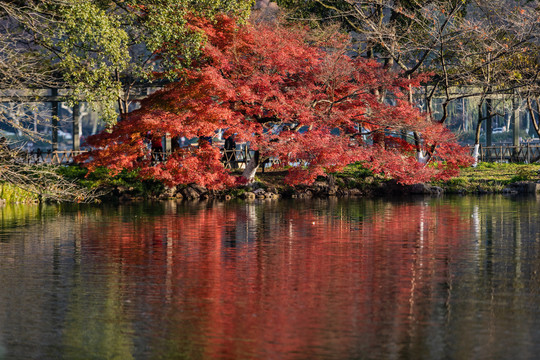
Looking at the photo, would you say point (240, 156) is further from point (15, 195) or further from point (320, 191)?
point (15, 195)

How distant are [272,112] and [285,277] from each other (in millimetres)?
18487

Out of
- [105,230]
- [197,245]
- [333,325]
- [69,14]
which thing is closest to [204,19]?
[69,14]

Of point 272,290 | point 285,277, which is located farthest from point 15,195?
point 272,290

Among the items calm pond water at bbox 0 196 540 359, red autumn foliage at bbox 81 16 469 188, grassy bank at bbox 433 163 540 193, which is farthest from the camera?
grassy bank at bbox 433 163 540 193

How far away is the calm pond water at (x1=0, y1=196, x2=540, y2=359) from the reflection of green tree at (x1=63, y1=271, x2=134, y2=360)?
0.08 feet

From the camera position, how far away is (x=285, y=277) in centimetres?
1351

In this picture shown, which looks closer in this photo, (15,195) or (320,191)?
(15,195)

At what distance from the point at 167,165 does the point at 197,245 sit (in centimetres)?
1404

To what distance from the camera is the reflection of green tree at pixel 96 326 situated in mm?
9023

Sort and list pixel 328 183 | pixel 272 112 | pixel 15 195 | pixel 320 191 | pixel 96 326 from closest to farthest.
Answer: pixel 96 326
pixel 272 112
pixel 15 195
pixel 320 191
pixel 328 183

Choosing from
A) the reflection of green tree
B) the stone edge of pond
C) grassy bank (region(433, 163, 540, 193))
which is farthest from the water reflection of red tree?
grassy bank (region(433, 163, 540, 193))

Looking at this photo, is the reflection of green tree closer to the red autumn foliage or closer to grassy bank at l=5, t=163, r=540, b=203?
the red autumn foliage

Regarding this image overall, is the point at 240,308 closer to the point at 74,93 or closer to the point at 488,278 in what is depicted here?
the point at 488,278

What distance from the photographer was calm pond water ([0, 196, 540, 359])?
9.23 metres
